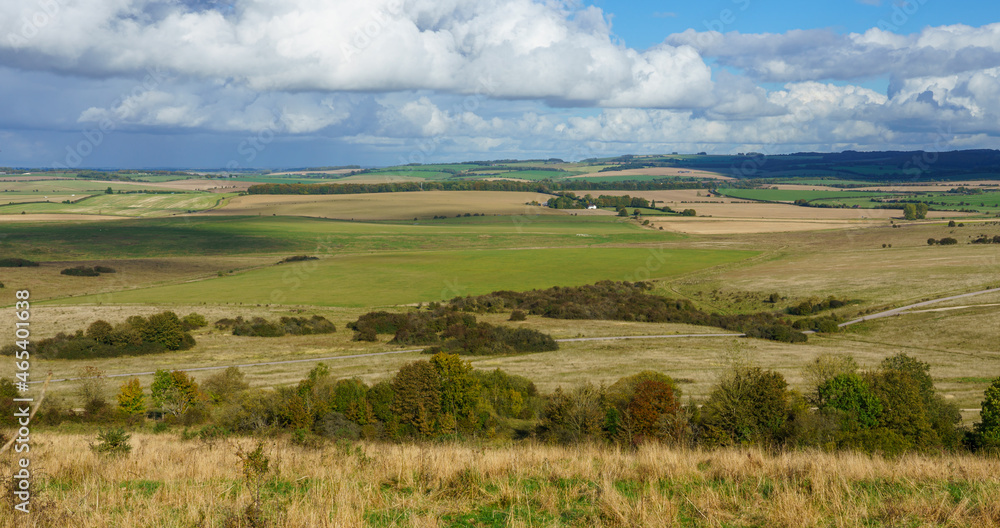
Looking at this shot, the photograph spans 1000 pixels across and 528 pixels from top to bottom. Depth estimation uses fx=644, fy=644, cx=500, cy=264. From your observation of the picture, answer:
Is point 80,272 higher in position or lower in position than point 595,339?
higher

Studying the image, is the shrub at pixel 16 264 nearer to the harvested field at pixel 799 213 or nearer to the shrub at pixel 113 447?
the shrub at pixel 113 447

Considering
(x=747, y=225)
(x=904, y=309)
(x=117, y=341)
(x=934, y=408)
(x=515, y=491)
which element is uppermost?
(x=515, y=491)

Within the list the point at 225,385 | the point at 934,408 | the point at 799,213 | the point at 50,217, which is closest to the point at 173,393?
the point at 225,385

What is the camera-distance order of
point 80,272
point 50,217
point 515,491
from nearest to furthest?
1. point 515,491
2. point 80,272
3. point 50,217

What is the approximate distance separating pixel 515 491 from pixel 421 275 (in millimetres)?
96383

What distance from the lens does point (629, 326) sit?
240ft

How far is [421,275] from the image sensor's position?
105438mm

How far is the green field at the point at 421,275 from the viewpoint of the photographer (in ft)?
289

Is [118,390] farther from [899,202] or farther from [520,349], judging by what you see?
[899,202]

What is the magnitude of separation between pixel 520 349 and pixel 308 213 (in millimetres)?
141559

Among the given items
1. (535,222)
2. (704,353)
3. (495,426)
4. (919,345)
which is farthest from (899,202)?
(495,426)

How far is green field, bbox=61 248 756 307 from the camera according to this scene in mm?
88062

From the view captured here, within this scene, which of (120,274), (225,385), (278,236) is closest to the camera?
(225,385)

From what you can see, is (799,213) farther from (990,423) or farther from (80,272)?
(80,272)
